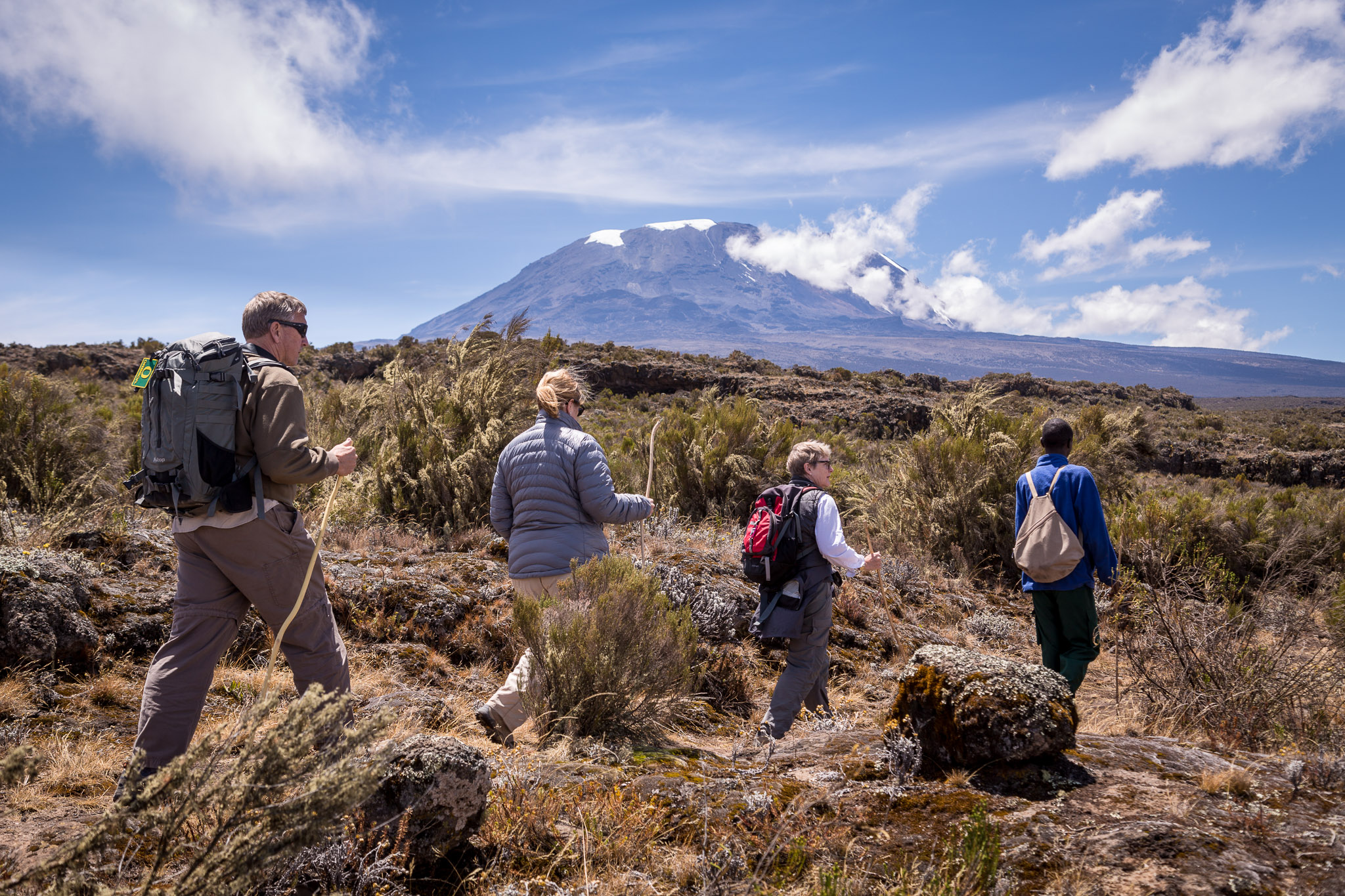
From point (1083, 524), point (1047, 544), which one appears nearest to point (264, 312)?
point (1047, 544)

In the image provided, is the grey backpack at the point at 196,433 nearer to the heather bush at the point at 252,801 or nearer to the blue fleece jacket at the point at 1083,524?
→ the heather bush at the point at 252,801

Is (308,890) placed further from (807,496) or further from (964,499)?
(964,499)

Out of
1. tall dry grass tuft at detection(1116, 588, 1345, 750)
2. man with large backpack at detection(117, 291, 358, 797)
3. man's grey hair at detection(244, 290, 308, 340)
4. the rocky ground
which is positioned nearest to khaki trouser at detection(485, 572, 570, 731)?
the rocky ground

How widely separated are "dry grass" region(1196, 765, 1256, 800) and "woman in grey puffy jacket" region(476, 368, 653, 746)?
7.61 feet

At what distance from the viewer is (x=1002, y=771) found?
2.26m

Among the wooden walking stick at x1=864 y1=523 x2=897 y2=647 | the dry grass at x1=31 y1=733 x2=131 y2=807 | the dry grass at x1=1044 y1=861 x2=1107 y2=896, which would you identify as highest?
the dry grass at x1=1044 y1=861 x2=1107 y2=896

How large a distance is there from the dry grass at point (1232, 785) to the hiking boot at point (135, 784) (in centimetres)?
269

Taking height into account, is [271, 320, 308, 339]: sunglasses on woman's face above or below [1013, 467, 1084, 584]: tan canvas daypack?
above

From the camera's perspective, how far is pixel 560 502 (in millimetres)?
3416

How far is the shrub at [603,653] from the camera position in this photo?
2979 millimetres

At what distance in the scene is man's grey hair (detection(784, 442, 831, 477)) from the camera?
3.64 meters

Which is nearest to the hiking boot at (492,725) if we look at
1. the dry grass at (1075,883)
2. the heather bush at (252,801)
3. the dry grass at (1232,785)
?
the heather bush at (252,801)

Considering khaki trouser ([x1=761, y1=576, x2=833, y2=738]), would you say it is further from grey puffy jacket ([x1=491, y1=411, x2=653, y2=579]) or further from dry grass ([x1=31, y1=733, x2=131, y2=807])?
dry grass ([x1=31, y1=733, x2=131, y2=807])

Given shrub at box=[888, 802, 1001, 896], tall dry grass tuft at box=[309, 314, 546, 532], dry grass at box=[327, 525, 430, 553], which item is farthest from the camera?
tall dry grass tuft at box=[309, 314, 546, 532]
